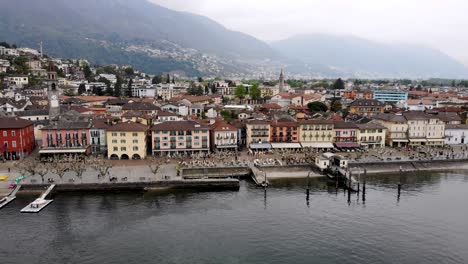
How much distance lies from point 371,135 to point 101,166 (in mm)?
47022

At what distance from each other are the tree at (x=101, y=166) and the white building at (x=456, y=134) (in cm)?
6321

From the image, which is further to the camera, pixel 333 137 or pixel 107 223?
pixel 333 137

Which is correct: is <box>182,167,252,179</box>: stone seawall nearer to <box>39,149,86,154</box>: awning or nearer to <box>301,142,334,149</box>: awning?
<box>301,142,334,149</box>: awning

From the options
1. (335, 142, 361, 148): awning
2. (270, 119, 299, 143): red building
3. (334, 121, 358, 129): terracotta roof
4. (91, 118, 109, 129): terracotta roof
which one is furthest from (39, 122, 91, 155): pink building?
(334, 121, 358, 129): terracotta roof

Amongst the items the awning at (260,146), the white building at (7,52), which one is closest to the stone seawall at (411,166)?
the awning at (260,146)

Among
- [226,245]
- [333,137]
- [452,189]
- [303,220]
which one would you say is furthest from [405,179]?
[226,245]

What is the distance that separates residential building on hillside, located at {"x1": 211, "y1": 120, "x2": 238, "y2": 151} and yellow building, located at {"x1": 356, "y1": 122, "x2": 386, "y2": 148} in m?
23.3

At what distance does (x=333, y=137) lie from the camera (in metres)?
67.4

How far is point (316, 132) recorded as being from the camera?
6681cm

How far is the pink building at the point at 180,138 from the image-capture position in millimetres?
59844

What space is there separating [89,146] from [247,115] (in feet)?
123

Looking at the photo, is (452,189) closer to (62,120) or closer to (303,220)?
(303,220)

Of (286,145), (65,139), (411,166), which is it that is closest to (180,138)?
(65,139)

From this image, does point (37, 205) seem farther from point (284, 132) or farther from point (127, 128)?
point (284, 132)
